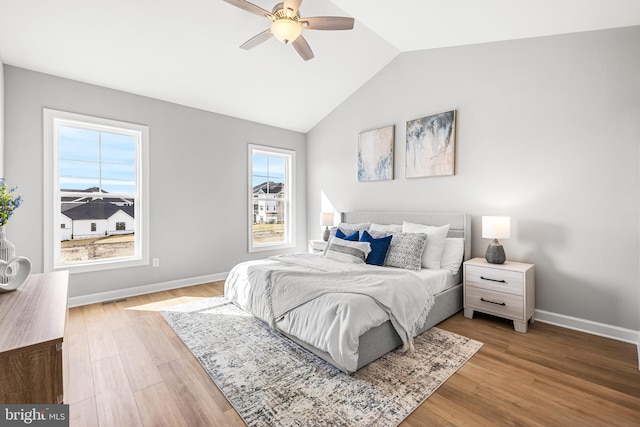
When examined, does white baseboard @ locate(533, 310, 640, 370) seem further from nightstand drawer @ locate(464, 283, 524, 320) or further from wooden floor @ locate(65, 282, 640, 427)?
nightstand drawer @ locate(464, 283, 524, 320)

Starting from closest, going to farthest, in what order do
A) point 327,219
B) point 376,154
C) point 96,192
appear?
1. point 96,192
2. point 376,154
3. point 327,219

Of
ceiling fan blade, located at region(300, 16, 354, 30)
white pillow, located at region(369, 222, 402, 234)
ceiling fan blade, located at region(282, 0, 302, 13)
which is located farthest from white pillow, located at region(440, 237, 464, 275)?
ceiling fan blade, located at region(282, 0, 302, 13)

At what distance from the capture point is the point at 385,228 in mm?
3887

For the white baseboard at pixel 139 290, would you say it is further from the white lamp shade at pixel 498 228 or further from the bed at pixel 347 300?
the white lamp shade at pixel 498 228

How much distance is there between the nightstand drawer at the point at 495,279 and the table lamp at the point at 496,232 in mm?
153

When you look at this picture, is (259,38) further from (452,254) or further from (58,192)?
(452,254)

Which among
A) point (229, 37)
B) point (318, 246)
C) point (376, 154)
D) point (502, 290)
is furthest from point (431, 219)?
point (229, 37)

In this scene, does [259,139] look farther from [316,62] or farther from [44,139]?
[44,139]

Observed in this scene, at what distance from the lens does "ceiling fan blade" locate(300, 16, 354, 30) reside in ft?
8.13

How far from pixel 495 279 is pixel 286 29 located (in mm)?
3032

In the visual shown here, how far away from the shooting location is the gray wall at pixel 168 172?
3119 mm

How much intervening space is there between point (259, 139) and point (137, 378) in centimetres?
389

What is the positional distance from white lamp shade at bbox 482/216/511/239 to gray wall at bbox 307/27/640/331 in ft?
1.17

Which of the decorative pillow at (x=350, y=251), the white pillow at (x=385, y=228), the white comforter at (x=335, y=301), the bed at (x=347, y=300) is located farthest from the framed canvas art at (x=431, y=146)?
the white comforter at (x=335, y=301)
